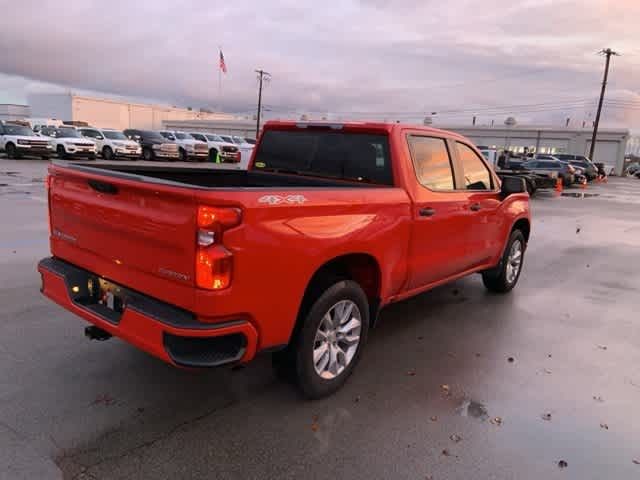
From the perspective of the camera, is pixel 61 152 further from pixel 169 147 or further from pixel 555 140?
pixel 555 140

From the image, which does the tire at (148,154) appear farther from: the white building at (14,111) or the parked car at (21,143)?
the white building at (14,111)

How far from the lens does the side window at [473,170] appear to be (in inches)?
199

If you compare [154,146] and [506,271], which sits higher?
[154,146]

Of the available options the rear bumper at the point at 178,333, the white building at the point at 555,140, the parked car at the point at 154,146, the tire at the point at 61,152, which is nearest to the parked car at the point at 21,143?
the tire at the point at 61,152

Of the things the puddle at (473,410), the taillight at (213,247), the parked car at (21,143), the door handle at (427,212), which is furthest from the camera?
the parked car at (21,143)

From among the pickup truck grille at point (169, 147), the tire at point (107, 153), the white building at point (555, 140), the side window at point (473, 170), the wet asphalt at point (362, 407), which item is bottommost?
the wet asphalt at point (362, 407)

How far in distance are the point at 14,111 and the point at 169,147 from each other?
71.3 m

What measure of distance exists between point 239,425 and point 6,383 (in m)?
1.67

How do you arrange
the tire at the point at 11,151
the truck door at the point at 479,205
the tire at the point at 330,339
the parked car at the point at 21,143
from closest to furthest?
the tire at the point at 330,339 → the truck door at the point at 479,205 → the parked car at the point at 21,143 → the tire at the point at 11,151

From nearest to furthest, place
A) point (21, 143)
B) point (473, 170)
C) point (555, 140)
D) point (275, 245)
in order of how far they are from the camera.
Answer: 1. point (275, 245)
2. point (473, 170)
3. point (21, 143)
4. point (555, 140)

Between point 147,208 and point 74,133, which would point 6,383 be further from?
point 74,133

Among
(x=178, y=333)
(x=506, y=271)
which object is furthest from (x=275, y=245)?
(x=506, y=271)

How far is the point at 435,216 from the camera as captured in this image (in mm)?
4340

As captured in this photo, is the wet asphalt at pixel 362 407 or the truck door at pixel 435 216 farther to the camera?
the truck door at pixel 435 216
